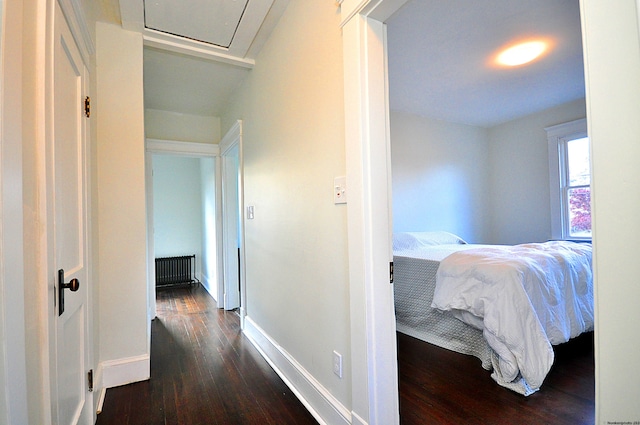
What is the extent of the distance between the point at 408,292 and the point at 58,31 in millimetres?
2988

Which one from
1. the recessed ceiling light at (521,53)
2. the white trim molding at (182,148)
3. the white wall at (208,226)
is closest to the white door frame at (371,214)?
the recessed ceiling light at (521,53)

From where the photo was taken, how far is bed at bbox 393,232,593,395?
1998mm

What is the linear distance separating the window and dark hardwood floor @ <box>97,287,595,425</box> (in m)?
2.20

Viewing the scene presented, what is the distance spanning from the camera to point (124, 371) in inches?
86.4

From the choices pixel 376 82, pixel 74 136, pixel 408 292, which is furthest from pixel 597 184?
pixel 408 292

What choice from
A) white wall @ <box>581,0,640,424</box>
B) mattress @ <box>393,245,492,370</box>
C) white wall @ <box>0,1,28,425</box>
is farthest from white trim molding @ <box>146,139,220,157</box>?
white wall @ <box>581,0,640,424</box>

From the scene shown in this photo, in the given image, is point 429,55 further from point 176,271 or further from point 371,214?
point 176,271

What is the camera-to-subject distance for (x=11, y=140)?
2.59 ft

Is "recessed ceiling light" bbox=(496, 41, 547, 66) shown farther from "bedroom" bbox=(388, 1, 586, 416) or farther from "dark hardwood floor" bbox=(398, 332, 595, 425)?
"dark hardwood floor" bbox=(398, 332, 595, 425)

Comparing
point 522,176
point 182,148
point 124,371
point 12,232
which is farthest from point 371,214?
point 522,176

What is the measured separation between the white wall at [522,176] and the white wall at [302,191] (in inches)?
170

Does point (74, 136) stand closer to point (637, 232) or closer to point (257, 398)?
point (257, 398)

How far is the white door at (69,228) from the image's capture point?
3.84ft

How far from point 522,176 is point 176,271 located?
611cm
